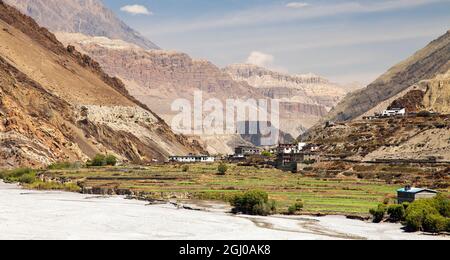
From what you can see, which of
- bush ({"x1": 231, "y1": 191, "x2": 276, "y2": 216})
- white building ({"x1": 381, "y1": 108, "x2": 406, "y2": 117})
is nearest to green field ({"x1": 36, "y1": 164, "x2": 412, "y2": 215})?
bush ({"x1": 231, "y1": 191, "x2": 276, "y2": 216})

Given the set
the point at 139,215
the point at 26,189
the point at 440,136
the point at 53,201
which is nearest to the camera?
the point at 139,215

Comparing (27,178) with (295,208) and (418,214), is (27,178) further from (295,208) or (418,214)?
(418,214)

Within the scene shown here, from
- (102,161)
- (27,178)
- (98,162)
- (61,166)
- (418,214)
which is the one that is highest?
(102,161)

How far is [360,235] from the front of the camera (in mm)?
68062

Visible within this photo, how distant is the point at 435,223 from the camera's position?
69625 millimetres

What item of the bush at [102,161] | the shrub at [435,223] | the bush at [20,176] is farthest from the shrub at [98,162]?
the shrub at [435,223]

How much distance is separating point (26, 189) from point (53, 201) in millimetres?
27576

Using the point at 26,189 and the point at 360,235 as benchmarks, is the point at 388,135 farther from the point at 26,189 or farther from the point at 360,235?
the point at 360,235

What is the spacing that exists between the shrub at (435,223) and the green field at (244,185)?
14.7 meters

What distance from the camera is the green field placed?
97.1 meters

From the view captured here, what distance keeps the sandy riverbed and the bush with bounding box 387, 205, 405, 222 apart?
2.75 metres

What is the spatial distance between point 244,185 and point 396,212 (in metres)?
42.8

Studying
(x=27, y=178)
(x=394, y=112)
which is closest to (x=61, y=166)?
(x=27, y=178)
